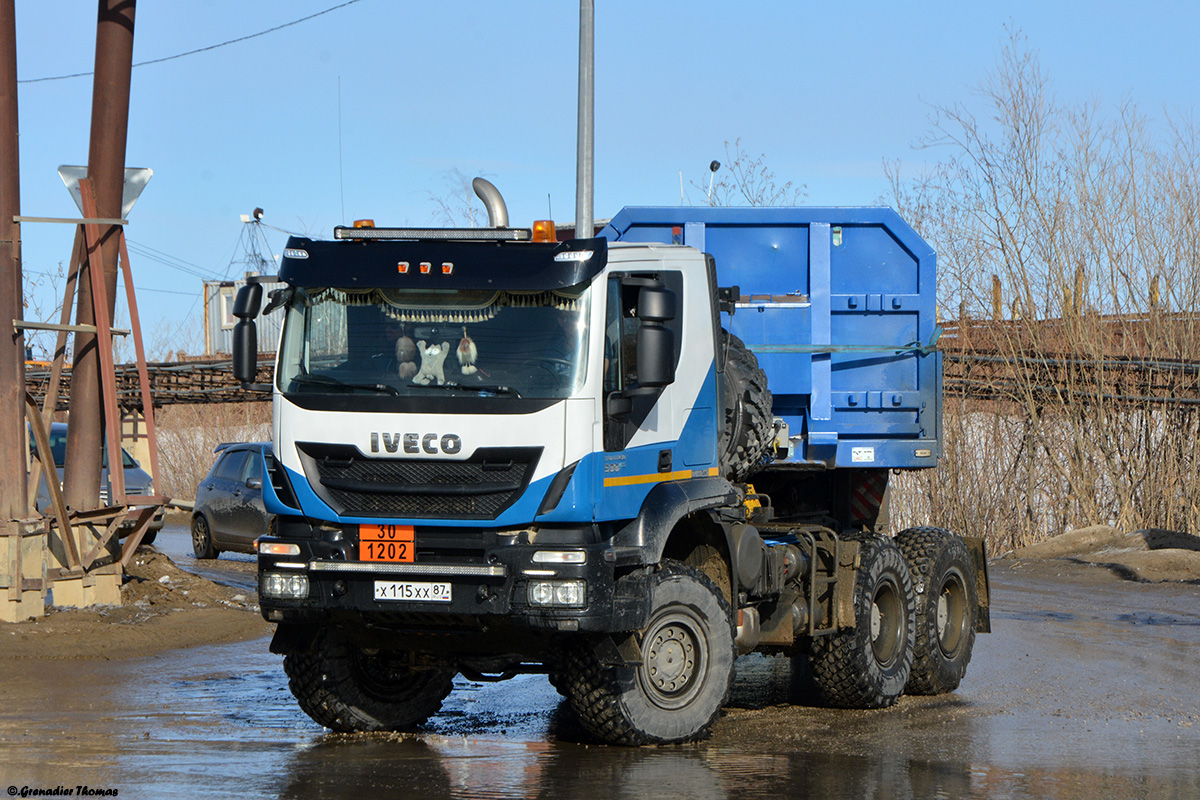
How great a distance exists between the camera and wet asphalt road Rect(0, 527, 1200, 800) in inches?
268

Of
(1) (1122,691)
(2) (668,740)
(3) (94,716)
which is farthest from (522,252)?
(1) (1122,691)

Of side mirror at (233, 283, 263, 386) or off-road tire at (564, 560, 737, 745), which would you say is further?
side mirror at (233, 283, 263, 386)

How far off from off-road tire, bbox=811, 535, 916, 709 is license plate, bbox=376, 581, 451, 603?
11.2 ft

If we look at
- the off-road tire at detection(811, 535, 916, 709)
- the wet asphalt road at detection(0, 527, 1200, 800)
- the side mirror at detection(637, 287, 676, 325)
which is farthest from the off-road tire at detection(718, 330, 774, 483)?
the wet asphalt road at detection(0, 527, 1200, 800)

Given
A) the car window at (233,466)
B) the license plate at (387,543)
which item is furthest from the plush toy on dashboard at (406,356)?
the car window at (233,466)

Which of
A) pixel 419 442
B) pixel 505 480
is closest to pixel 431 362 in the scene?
pixel 419 442

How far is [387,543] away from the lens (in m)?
7.53

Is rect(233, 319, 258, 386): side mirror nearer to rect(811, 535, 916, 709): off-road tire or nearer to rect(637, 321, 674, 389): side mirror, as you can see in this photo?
rect(637, 321, 674, 389): side mirror

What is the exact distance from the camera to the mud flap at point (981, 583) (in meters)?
11.6

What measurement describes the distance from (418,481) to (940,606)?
5357mm

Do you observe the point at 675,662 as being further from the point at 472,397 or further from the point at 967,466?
the point at 967,466

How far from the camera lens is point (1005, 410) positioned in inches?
897

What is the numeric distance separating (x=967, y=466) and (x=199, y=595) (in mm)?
13072

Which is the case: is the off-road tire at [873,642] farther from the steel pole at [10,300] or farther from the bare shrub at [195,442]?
the bare shrub at [195,442]
